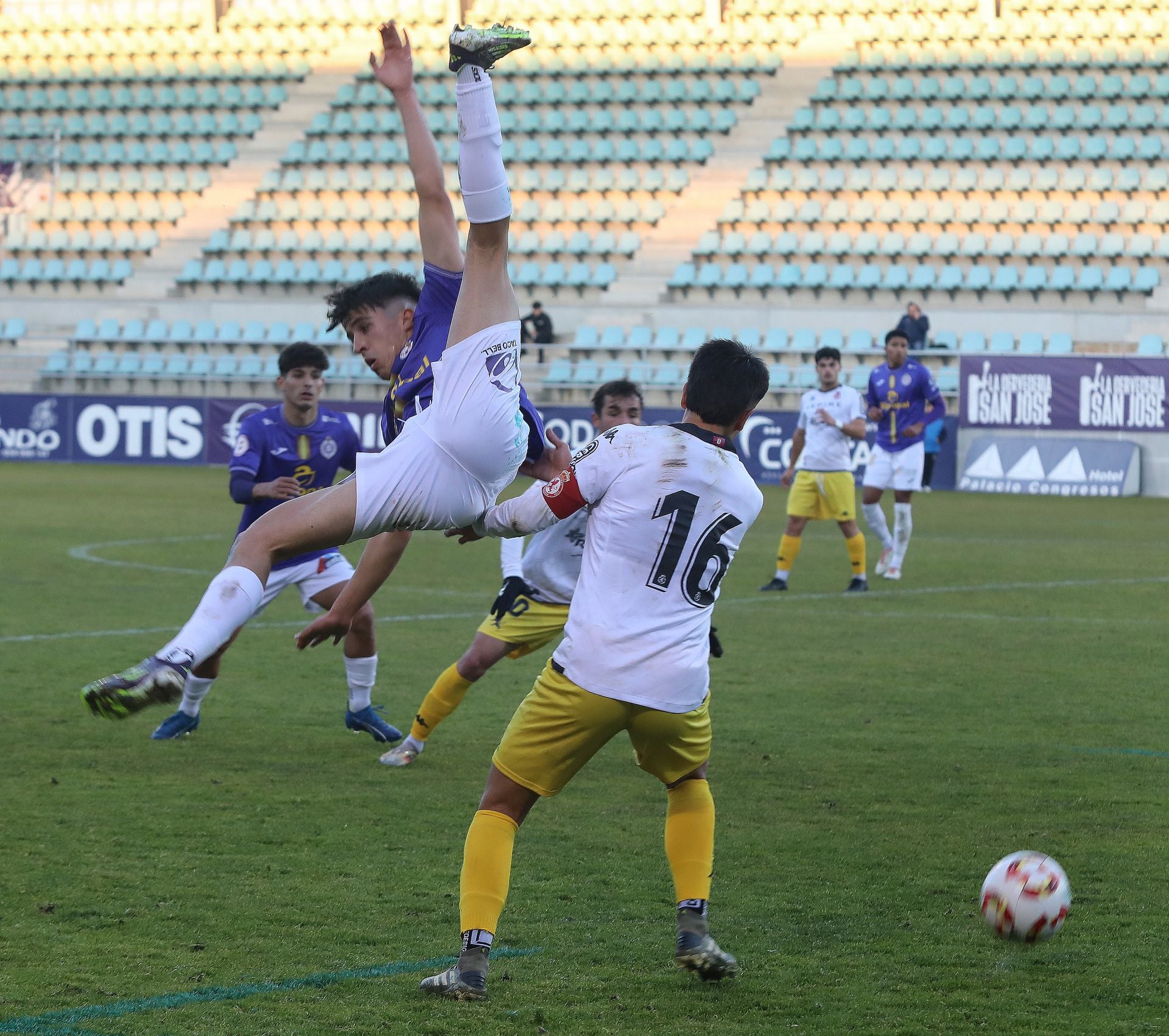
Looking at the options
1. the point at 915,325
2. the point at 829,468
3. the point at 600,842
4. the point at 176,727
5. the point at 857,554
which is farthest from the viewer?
the point at 915,325

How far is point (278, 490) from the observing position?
730cm

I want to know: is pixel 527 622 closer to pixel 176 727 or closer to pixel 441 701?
pixel 441 701

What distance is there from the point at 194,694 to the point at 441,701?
51.2 inches

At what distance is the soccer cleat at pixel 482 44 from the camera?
4.41m

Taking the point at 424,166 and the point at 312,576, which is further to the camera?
the point at 312,576

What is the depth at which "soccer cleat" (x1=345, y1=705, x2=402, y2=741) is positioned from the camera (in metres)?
7.57

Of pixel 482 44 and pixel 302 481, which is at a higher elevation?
pixel 482 44

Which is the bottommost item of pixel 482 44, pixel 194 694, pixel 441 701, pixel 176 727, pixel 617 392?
pixel 176 727

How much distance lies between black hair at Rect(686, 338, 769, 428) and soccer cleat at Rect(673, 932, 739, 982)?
53.0 inches

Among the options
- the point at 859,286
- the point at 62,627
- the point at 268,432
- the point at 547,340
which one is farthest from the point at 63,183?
the point at 268,432

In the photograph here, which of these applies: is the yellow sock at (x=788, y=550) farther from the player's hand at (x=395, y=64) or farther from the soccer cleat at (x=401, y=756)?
the player's hand at (x=395, y=64)

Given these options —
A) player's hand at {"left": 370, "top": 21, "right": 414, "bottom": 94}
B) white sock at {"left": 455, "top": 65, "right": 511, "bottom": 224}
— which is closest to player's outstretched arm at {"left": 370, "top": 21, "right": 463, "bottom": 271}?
player's hand at {"left": 370, "top": 21, "right": 414, "bottom": 94}

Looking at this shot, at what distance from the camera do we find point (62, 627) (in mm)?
10727

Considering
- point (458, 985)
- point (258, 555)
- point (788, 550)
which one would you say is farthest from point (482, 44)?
point (788, 550)
